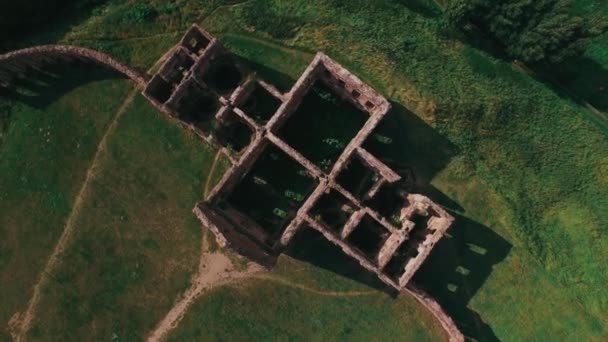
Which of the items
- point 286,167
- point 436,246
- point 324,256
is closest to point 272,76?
point 286,167

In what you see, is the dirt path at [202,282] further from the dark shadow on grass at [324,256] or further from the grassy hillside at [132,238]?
the dark shadow on grass at [324,256]

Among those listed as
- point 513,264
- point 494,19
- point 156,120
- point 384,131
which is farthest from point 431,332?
point 156,120

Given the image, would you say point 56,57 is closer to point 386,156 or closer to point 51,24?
point 51,24

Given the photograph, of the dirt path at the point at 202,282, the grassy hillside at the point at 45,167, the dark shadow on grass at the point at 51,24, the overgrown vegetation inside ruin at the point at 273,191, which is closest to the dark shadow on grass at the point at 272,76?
the overgrown vegetation inside ruin at the point at 273,191

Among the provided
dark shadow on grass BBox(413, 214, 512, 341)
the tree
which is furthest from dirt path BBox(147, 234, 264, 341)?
the tree

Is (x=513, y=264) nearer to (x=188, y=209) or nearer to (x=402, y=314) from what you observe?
(x=402, y=314)

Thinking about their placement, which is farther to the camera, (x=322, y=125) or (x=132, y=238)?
(x=132, y=238)
